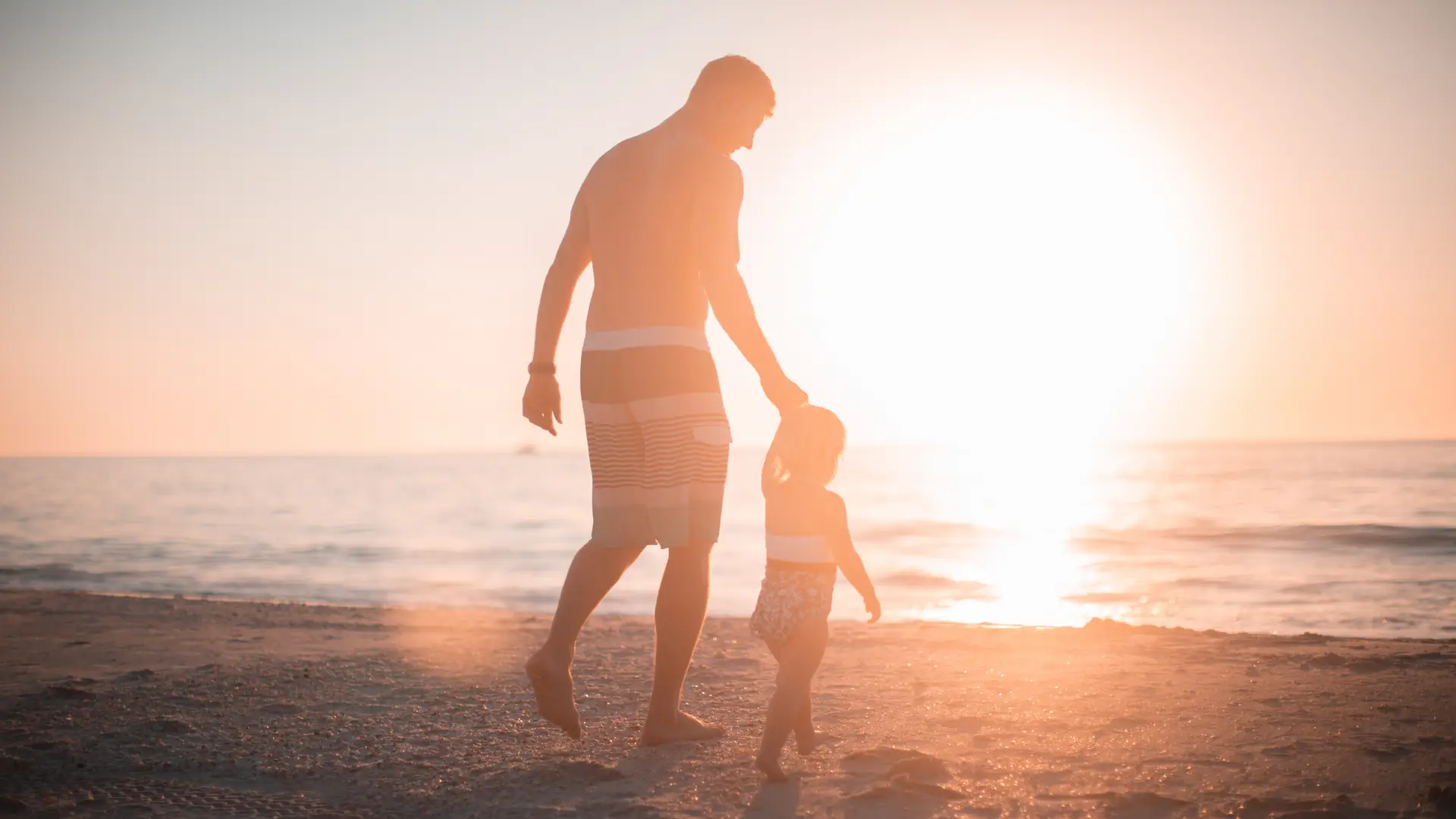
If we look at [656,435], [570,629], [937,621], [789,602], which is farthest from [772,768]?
[937,621]

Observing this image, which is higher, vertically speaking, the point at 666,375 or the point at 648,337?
the point at 648,337

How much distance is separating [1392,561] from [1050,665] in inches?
491

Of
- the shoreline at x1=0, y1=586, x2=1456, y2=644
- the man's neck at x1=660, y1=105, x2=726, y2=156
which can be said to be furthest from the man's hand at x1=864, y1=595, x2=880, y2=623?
the shoreline at x1=0, y1=586, x2=1456, y2=644

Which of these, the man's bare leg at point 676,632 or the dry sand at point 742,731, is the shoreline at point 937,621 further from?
the man's bare leg at point 676,632

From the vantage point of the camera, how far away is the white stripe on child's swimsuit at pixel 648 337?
2.98 meters

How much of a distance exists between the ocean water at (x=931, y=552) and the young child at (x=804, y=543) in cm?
531

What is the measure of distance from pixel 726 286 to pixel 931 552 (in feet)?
48.5

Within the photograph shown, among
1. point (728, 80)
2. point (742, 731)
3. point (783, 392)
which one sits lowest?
point (742, 731)

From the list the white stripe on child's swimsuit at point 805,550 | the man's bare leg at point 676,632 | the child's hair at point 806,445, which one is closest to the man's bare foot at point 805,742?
the man's bare leg at point 676,632

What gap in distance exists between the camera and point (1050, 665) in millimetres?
4391

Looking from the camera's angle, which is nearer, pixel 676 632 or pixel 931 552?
pixel 676 632

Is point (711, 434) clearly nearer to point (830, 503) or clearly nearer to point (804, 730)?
point (830, 503)

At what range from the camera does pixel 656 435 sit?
9.79 ft

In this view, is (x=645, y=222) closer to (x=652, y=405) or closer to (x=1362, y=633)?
(x=652, y=405)
